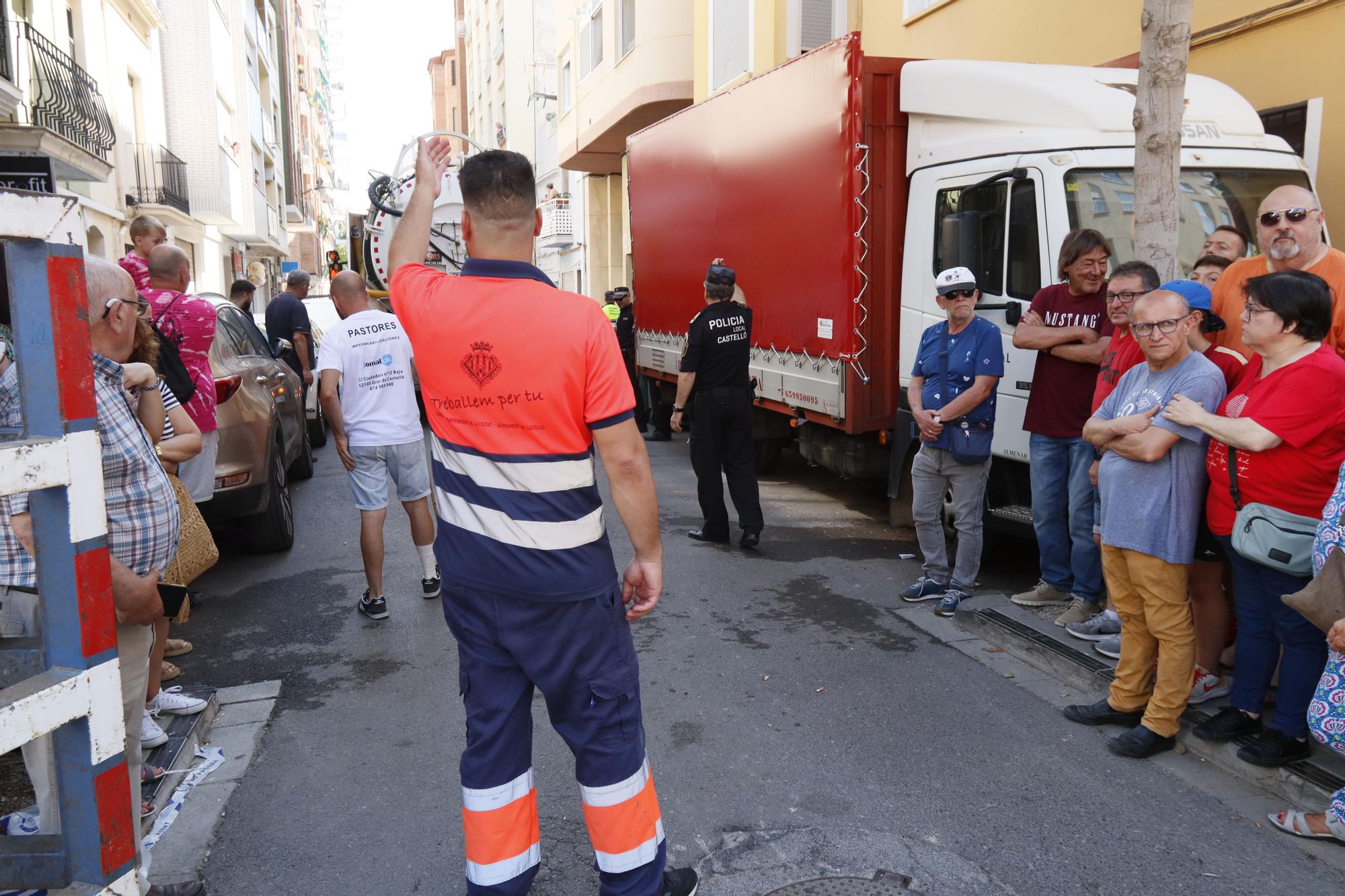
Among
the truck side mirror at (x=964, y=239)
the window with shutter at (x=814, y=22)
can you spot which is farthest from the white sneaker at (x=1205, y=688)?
the window with shutter at (x=814, y=22)

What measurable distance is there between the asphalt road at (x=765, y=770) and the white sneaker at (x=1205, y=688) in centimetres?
40

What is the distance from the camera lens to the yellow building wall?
7348 mm

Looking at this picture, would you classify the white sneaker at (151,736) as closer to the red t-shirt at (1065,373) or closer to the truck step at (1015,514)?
the red t-shirt at (1065,373)

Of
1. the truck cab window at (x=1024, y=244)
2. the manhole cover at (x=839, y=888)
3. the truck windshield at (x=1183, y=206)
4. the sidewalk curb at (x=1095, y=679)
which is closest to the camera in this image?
the manhole cover at (x=839, y=888)

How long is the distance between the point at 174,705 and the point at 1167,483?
396 centimetres

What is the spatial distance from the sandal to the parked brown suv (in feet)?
17.8

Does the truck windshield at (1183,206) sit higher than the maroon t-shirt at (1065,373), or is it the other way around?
the truck windshield at (1183,206)

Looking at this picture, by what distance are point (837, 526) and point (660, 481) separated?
90.9 inches

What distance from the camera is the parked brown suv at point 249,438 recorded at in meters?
6.03

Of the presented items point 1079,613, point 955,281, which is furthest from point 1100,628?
point 955,281

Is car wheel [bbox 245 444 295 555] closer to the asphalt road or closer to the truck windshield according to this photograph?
the asphalt road

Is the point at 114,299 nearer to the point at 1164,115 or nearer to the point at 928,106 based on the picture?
the point at 1164,115

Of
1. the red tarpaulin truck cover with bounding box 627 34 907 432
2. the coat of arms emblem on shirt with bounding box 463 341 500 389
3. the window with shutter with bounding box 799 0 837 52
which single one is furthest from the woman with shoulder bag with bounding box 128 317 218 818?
the window with shutter with bounding box 799 0 837 52

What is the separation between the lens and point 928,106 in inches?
255
